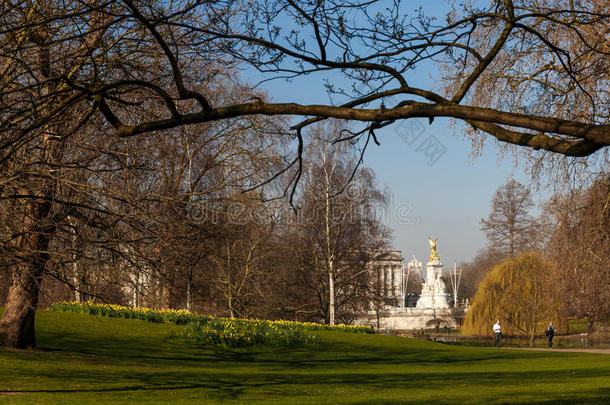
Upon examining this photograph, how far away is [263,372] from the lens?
15.6m

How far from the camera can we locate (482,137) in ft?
34.6

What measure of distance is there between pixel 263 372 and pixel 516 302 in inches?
1010

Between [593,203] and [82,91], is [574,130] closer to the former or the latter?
[82,91]

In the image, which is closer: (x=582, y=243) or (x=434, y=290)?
(x=582, y=243)

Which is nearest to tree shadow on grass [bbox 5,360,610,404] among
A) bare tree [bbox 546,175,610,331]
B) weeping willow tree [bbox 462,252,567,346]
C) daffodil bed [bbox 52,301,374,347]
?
bare tree [bbox 546,175,610,331]

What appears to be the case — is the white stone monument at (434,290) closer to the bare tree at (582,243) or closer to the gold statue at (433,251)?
the gold statue at (433,251)

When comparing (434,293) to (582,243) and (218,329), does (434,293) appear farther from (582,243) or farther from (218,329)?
(582,243)

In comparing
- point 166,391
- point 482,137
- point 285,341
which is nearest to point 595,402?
point 482,137

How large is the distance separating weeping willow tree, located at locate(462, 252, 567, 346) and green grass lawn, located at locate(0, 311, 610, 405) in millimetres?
12837

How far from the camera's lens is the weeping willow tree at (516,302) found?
122 ft

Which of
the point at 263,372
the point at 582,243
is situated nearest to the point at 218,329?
the point at 263,372

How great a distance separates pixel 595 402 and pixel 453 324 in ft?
198

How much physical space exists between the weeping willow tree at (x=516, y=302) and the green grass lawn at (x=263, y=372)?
12837mm

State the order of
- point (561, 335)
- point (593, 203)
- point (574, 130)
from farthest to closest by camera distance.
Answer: point (561, 335) < point (593, 203) < point (574, 130)
